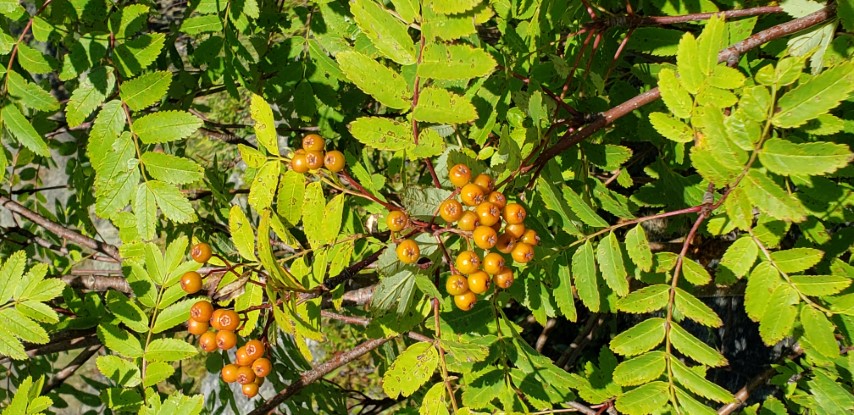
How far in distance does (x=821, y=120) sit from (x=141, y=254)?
1.94m

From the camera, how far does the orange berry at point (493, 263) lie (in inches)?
58.3

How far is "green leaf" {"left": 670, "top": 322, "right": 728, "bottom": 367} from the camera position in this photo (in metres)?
1.56

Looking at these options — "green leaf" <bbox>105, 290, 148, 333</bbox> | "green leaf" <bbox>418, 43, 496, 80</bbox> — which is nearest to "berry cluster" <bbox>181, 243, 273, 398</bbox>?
"green leaf" <bbox>105, 290, 148, 333</bbox>

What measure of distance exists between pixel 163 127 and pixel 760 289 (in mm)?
1592

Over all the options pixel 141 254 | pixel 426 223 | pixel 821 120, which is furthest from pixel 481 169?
pixel 141 254

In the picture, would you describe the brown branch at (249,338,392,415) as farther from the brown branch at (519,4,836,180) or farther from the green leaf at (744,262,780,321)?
the green leaf at (744,262,780,321)

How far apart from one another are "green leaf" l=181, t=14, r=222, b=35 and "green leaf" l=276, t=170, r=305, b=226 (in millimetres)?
877

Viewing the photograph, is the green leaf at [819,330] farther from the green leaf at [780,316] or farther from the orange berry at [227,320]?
the orange berry at [227,320]

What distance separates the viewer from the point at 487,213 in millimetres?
1415

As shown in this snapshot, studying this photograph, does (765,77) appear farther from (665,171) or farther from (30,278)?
(30,278)

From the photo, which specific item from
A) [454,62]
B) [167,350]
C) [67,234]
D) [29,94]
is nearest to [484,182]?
[454,62]

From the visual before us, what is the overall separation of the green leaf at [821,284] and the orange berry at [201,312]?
4.66ft

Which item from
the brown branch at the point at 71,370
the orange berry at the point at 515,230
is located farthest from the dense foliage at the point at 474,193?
the brown branch at the point at 71,370

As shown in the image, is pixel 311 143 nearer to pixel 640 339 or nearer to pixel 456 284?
pixel 456 284
